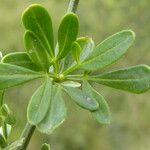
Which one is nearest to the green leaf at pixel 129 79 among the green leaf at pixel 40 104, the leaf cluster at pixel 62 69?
the leaf cluster at pixel 62 69

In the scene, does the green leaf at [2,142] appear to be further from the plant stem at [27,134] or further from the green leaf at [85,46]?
the green leaf at [85,46]

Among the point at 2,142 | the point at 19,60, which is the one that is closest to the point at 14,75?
the point at 19,60

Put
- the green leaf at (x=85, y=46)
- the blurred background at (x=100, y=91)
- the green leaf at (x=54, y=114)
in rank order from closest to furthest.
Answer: the green leaf at (x=54, y=114), the green leaf at (x=85, y=46), the blurred background at (x=100, y=91)

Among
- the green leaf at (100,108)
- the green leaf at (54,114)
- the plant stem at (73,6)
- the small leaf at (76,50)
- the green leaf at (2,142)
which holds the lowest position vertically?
the green leaf at (2,142)

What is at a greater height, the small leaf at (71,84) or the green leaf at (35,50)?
the green leaf at (35,50)

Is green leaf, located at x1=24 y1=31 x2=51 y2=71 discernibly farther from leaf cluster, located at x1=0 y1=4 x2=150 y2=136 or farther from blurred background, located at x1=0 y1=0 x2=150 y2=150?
blurred background, located at x1=0 y1=0 x2=150 y2=150

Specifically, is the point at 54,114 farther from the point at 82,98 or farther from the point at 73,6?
the point at 73,6

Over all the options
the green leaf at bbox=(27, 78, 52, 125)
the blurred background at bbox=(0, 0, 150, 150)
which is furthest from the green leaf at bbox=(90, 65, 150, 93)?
the blurred background at bbox=(0, 0, 150, 150)
